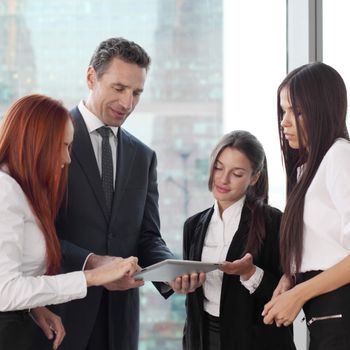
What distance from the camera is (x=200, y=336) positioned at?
2338mm

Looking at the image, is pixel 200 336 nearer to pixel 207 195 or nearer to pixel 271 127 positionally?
pixel 207 195

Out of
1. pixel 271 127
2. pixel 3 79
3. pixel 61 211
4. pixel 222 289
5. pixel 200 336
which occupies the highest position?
pixel 3 79

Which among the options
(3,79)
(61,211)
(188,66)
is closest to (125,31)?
(188,66)

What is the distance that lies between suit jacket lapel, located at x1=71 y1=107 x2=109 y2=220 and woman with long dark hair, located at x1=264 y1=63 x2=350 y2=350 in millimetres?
751

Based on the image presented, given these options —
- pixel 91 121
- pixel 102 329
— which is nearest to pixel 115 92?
pixel 91 121

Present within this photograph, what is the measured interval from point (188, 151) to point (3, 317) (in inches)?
66.4

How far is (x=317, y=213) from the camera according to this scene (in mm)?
1858

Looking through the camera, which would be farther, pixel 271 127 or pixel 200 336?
pixel 271 127

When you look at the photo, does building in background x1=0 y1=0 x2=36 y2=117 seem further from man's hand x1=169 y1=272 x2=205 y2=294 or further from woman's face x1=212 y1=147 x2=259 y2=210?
man's hand x1=169 y1=272 x2=205 y2=294

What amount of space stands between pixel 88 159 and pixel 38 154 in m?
0.53

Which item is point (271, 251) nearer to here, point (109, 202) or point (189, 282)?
point (189, 282)

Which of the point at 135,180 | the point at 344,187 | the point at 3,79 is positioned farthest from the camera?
the point at 3,79

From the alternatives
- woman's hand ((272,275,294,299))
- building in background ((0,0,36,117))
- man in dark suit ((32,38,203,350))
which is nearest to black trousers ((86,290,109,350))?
man in dark suit ((32,38,203,350))

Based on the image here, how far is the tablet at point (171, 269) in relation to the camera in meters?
1.93
